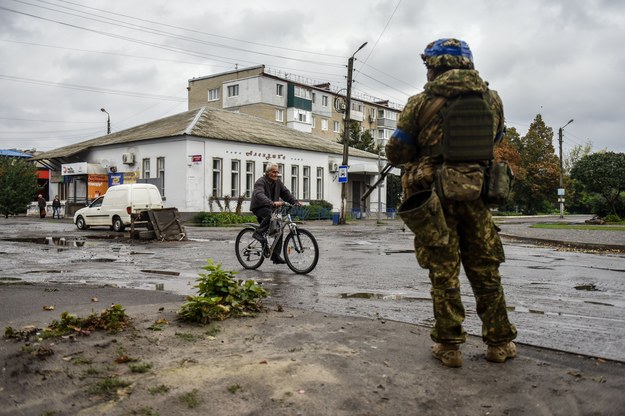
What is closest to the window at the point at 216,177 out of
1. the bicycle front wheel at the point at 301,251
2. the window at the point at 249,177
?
the window at the point at 249,177

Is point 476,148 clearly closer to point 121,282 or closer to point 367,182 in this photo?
point 121,282

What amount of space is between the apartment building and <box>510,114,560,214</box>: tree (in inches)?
887

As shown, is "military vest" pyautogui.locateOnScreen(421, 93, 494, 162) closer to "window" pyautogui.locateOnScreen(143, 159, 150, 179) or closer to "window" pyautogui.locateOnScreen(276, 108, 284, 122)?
"window" pyautogui.locateOnScreen(143, 159, 150, 179)

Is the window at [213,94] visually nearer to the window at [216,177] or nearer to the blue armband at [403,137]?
the window at [216,177]

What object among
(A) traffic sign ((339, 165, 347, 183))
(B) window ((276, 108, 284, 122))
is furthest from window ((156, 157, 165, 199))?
(B) window ((276, 108, 284, 122))

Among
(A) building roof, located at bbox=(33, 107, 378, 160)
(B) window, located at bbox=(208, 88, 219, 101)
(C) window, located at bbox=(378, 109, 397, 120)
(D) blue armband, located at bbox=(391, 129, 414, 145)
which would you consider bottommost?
(D) blue armband, located at bbox=(391, 129, 414, 145)

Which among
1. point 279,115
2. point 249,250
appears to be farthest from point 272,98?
point 249,250

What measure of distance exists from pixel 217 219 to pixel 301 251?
70.6 feet

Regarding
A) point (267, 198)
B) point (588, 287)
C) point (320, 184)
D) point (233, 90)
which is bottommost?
point (588, 287)

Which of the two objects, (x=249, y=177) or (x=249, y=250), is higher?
(x=249, y=177)

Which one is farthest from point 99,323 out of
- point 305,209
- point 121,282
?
point 305,209

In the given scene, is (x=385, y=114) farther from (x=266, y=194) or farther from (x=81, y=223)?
(x=266, y=194)

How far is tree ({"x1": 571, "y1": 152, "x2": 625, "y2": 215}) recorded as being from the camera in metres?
33.4

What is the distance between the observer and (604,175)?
33688 mm
